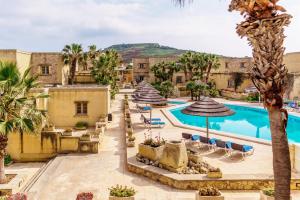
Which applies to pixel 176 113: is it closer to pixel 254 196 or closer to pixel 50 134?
pixel 50 134

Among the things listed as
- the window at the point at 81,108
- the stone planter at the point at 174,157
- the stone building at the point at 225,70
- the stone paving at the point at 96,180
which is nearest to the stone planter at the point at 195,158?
the stone planter at the point at 174,157

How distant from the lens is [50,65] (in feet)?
126

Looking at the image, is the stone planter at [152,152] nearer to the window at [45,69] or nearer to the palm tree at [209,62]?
the window at [45,69]

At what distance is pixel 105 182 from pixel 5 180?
4820 mm

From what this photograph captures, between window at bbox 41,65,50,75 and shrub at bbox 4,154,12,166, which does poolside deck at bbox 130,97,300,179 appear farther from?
window at bbox 41,65,50,75

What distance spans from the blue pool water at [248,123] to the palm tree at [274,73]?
19.5 m

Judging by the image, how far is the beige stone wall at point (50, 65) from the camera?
125 feet

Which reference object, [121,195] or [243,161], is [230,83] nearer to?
[243,161]

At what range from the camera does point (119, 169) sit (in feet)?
48.5

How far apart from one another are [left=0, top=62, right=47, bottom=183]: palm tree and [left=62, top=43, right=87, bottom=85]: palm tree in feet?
86.0

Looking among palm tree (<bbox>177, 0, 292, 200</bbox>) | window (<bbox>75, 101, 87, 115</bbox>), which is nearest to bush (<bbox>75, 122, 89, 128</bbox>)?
window (<bbox>75, 101, 87, 115</bbox>)

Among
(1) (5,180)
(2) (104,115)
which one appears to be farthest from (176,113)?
(1) (5,180)

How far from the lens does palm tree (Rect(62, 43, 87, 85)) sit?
39.3m

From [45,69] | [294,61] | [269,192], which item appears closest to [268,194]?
[269,192]
